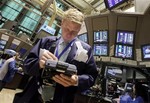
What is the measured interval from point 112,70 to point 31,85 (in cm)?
454

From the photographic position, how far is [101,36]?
6117mm

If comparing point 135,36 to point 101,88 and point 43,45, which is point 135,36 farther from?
point 43,45

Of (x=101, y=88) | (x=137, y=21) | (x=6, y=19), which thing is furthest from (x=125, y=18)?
(x=6, y=19)

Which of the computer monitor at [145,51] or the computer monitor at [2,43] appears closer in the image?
the computer monitor at [145,51]

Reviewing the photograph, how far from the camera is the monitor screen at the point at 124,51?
5783 mm

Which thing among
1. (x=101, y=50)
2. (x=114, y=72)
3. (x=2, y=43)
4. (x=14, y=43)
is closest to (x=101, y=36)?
(x=101, y=50)

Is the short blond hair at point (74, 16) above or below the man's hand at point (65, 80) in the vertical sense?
above

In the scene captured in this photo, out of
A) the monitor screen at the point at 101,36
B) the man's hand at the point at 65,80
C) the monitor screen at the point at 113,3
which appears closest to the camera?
the man's hand at the point at 65,80

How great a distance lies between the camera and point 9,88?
30.9 ft

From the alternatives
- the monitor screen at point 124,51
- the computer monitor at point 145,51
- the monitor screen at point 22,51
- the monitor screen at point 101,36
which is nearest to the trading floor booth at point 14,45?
the monitor screen at point 22,51

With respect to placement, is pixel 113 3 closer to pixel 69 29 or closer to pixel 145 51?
pixel 145 51

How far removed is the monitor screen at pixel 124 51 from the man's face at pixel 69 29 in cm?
443

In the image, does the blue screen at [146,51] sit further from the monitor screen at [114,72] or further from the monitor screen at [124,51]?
the monitor screen at [114,72]

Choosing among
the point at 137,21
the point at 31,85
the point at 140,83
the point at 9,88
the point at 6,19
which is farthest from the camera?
the point at 6,19
